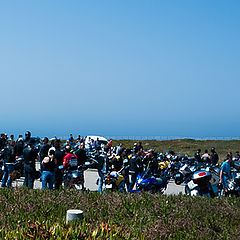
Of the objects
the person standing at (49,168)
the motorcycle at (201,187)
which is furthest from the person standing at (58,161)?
the motorcycle at (201,187)

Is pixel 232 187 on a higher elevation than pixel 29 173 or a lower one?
lower

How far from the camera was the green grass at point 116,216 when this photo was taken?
5.89 m

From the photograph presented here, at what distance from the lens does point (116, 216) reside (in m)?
7.84

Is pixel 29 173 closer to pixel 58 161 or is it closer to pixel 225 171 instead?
pixel 58 161

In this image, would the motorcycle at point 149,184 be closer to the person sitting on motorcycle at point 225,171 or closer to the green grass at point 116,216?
the green grass at point 116,216

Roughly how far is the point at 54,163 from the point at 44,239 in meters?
6.65

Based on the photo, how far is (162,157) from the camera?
2152cm

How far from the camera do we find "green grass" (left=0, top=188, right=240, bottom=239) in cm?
589

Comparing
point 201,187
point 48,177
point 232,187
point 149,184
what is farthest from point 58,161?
point 232,187

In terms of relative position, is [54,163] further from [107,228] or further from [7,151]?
[107,228]

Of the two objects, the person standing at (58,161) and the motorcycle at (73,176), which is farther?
the person standing at (58,161)

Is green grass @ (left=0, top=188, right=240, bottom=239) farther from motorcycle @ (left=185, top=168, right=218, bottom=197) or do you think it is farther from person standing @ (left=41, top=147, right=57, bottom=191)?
person standing @ (left=41, top=147, right=57, bottom=191)

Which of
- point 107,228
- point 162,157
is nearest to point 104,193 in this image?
point 107,228

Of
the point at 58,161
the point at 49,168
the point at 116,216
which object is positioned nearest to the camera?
the point at 116,216
